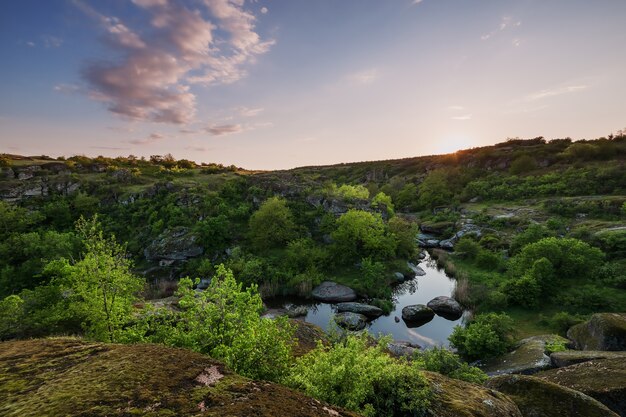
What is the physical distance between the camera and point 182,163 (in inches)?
4439

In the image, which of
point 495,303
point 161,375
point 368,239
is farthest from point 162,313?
point 368,239

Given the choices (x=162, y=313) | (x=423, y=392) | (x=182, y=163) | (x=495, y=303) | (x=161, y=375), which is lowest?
(x=495, y=303)

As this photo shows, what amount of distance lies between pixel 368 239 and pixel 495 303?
19.6 metres

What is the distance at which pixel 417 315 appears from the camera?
1304 inches

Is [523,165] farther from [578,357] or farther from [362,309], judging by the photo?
[578,357]

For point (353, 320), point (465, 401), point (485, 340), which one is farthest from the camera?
point (353, 320)

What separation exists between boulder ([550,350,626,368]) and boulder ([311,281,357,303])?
23.3 meters

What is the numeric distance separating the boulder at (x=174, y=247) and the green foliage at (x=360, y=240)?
2417 centimetres

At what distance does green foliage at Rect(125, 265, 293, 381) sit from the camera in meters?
7.86

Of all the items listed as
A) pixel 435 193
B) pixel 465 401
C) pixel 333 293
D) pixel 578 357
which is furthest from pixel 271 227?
pixel 435 193

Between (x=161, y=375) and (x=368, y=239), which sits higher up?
(x=161, y=375)

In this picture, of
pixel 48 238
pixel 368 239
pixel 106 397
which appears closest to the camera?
pixel 106 397

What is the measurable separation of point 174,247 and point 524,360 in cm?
4939

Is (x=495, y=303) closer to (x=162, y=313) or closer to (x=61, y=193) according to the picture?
(x=162, y=313)
